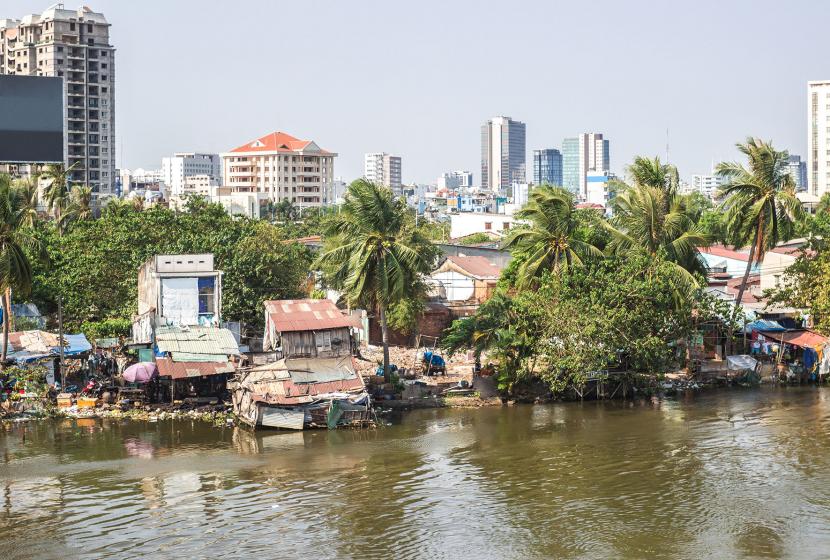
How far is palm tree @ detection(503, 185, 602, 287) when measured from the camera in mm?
31234

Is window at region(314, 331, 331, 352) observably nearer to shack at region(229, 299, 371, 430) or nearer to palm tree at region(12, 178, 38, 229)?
shack at region(229, 299, 371, 430)

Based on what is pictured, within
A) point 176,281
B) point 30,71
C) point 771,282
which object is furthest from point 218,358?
point 30,71

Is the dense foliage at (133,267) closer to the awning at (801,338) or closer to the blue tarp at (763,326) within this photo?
the blue tarp at (763,326)

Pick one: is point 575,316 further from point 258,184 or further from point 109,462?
point 258,184

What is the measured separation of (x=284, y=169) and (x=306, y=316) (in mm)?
101098

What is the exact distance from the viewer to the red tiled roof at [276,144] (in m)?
128

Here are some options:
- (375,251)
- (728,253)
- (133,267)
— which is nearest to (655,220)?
(375,251)

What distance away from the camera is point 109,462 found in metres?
23.8

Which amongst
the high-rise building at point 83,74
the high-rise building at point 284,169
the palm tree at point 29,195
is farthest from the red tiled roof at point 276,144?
the palm tree at point 29,195

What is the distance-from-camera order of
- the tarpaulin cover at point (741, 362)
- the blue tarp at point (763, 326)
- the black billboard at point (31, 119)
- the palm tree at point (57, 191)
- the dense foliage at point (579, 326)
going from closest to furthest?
1. the black billboard at point (31, 119)
2. the dense foliage at point (579, 326)
3. the tarpaulin cover at point (741, 362)
4. the blue tarp at point (763, 326)
5. the palm tree at point (57, 191)

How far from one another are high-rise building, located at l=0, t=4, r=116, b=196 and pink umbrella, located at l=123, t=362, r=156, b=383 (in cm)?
6782

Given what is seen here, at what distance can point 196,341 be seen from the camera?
96.9 feet

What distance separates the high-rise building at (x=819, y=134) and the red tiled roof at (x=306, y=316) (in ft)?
299

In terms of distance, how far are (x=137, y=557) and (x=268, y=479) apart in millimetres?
4981
